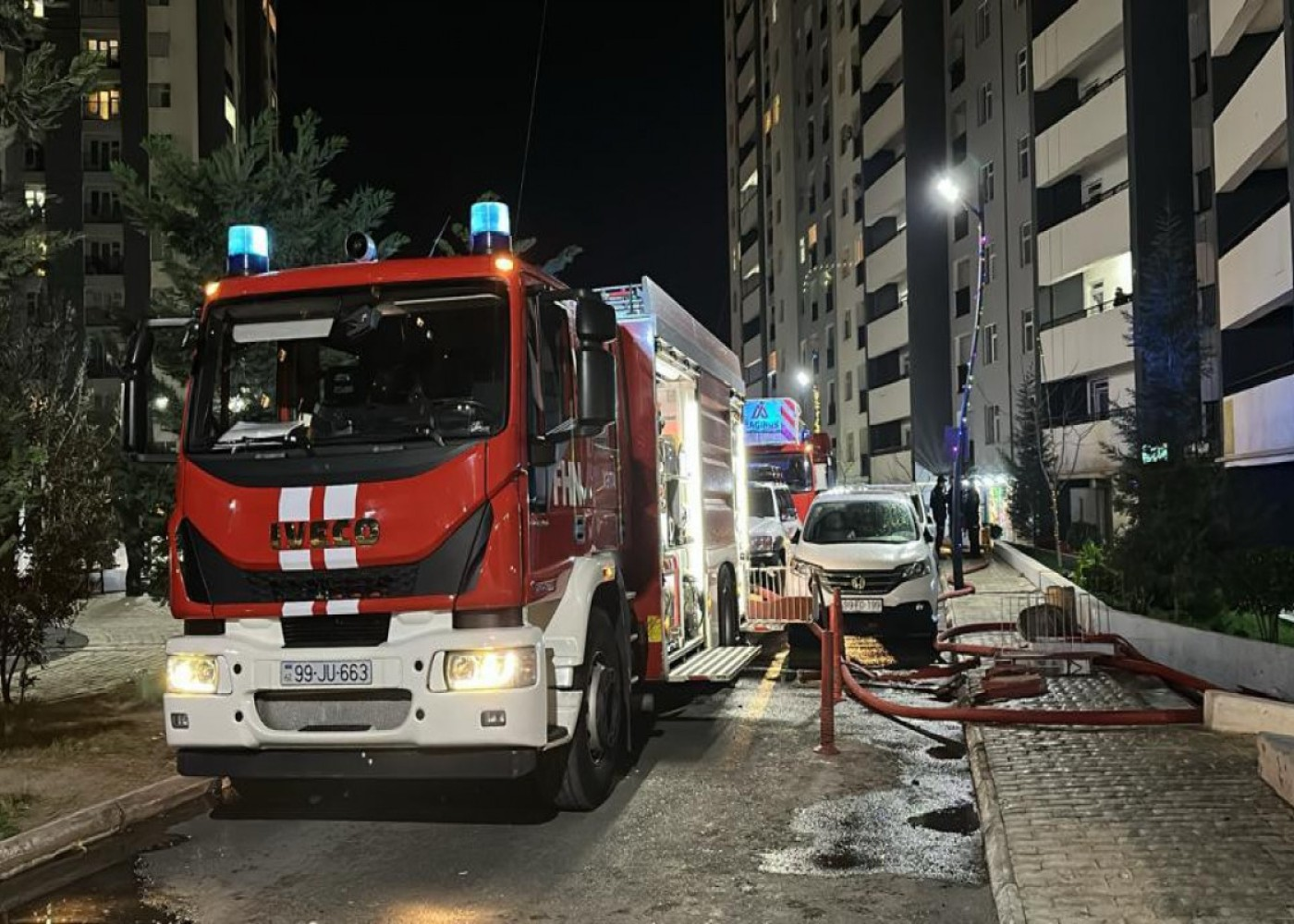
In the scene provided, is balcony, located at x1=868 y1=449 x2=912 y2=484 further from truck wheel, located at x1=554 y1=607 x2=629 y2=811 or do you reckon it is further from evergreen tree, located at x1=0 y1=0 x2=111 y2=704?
truck wheel, located at x1=554 y1=607 x2=629 y2=811

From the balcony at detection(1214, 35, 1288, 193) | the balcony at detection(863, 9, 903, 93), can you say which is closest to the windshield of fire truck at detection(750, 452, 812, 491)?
the balcony at detection(1214, 35, 1288, 193)

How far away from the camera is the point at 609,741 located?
7.22 m

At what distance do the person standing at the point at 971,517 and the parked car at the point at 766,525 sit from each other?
244 inches

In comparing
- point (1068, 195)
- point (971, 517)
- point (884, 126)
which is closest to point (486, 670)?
point (971, 517)

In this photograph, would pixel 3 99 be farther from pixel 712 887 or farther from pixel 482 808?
pixel 712 887

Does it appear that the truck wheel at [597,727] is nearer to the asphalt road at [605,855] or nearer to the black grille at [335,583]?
the asphalt road at [605,855]

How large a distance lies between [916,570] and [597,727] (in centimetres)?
768

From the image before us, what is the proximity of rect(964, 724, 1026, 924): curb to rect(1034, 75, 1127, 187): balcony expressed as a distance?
97.8 ft

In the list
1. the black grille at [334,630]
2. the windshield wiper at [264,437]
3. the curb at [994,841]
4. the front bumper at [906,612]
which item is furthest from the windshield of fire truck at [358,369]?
the front bumper at [906,612]

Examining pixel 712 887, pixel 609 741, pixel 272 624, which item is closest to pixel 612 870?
pixel 712 887

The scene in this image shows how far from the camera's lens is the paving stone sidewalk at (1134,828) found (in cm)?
497

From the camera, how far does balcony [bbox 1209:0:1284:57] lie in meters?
22.4

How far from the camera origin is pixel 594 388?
644 cm

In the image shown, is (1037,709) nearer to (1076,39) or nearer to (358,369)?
(358,369)
